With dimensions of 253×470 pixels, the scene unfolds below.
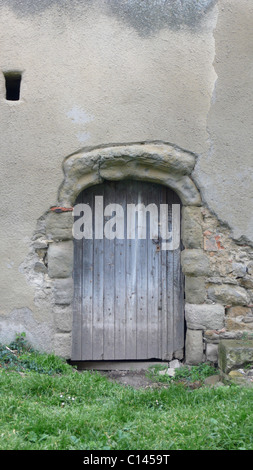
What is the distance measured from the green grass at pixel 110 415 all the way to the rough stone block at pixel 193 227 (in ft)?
5.09

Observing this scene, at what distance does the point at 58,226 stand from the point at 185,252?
4.74ft

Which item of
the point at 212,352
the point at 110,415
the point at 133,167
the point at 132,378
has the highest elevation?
the point at 133,167

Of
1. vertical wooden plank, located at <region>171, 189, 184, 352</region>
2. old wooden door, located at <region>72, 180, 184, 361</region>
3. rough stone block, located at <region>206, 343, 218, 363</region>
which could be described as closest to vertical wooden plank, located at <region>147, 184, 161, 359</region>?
old wooden door, located at <region>72, 180, 184, 361</region>

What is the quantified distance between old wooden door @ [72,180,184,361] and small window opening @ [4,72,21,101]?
4.56 feet

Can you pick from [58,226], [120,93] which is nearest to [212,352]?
[58,226]

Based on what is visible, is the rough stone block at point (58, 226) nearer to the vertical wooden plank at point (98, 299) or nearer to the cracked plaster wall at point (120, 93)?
the cracked plaster wall at point (120, 93)

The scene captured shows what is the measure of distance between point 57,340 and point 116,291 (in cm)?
87

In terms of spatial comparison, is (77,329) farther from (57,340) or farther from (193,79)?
(193,79)

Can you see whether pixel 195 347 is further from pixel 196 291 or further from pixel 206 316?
pixel 196 291

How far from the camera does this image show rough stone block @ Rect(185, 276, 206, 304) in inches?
190

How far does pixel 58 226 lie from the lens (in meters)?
4.74

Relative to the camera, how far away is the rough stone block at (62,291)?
4742 mm

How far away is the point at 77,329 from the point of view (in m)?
5.05

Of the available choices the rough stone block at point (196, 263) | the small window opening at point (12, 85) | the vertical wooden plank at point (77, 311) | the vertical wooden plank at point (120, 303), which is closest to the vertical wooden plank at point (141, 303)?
the vertical wooden plank at point (120, 303)
